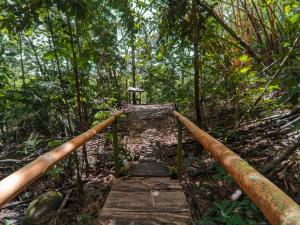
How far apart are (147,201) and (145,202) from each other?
0.10 feet

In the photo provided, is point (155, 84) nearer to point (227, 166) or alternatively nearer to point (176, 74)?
point (176, 74)

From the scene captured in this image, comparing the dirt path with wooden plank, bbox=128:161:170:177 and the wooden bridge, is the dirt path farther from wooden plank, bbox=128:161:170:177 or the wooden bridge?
wooden plank, bbox=128:161:170:177

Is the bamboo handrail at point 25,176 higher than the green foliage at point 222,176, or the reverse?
the bamboo handrail at point 25,176

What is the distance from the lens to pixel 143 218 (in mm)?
2188

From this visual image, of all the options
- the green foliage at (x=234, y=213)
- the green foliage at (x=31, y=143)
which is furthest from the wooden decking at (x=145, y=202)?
the green foliage at (x=31, y=143)

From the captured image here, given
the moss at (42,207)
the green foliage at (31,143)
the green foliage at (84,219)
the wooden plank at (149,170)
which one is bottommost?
the moss at (42,207)

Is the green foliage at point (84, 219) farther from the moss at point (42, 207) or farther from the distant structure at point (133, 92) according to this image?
the distant structure at point (133, 92)

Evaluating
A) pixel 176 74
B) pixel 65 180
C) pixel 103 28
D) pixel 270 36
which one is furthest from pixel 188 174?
pixel 176 74

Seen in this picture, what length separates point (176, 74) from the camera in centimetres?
1478

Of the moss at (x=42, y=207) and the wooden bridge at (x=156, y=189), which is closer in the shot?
the wooden bridge at (x=156, y=189)

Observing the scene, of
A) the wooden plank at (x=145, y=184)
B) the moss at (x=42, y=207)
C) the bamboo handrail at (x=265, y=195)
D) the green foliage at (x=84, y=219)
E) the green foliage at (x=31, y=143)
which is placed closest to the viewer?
the bamboo handrail at (x=265, y=195)

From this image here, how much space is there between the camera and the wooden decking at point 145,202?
85.5 inches

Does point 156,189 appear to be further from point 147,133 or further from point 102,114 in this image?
point 147,133

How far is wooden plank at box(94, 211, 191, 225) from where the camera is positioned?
212 centimetres
